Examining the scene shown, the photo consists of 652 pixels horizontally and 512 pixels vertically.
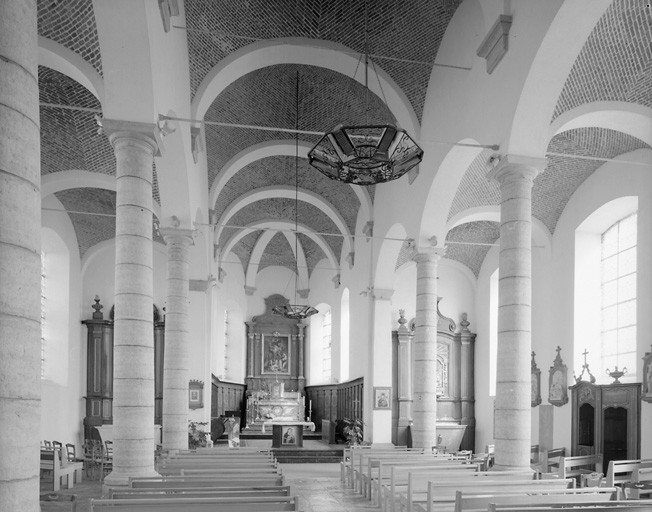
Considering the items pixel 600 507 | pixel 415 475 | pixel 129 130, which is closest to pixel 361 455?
pixel 415 475

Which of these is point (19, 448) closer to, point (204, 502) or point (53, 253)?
point (204, 502)

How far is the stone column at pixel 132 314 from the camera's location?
8.45 m

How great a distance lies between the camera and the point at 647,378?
13.6 metres

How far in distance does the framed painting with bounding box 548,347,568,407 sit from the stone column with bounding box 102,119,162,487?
39.1 feet

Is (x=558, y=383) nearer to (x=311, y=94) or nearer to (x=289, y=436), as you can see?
(x=289, y=436)

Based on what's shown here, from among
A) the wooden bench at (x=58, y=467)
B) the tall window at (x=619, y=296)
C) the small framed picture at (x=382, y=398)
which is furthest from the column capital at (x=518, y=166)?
the small framed picture at (x=382, y=398)

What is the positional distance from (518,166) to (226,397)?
18.2 m

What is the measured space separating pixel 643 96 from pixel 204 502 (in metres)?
10.6

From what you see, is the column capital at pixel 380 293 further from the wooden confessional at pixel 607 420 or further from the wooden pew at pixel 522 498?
the wooden pew at pixel 522 498

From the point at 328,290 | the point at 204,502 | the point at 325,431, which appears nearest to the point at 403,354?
the point at 325,431

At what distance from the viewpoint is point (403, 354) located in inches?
883

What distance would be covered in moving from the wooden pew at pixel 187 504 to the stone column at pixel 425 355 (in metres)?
9.23

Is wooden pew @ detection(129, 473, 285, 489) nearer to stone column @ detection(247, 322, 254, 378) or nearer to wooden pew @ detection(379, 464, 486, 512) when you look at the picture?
wooden pew @ detection(379, 464, 486, 512)

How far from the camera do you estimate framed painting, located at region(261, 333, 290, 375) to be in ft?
95.6
